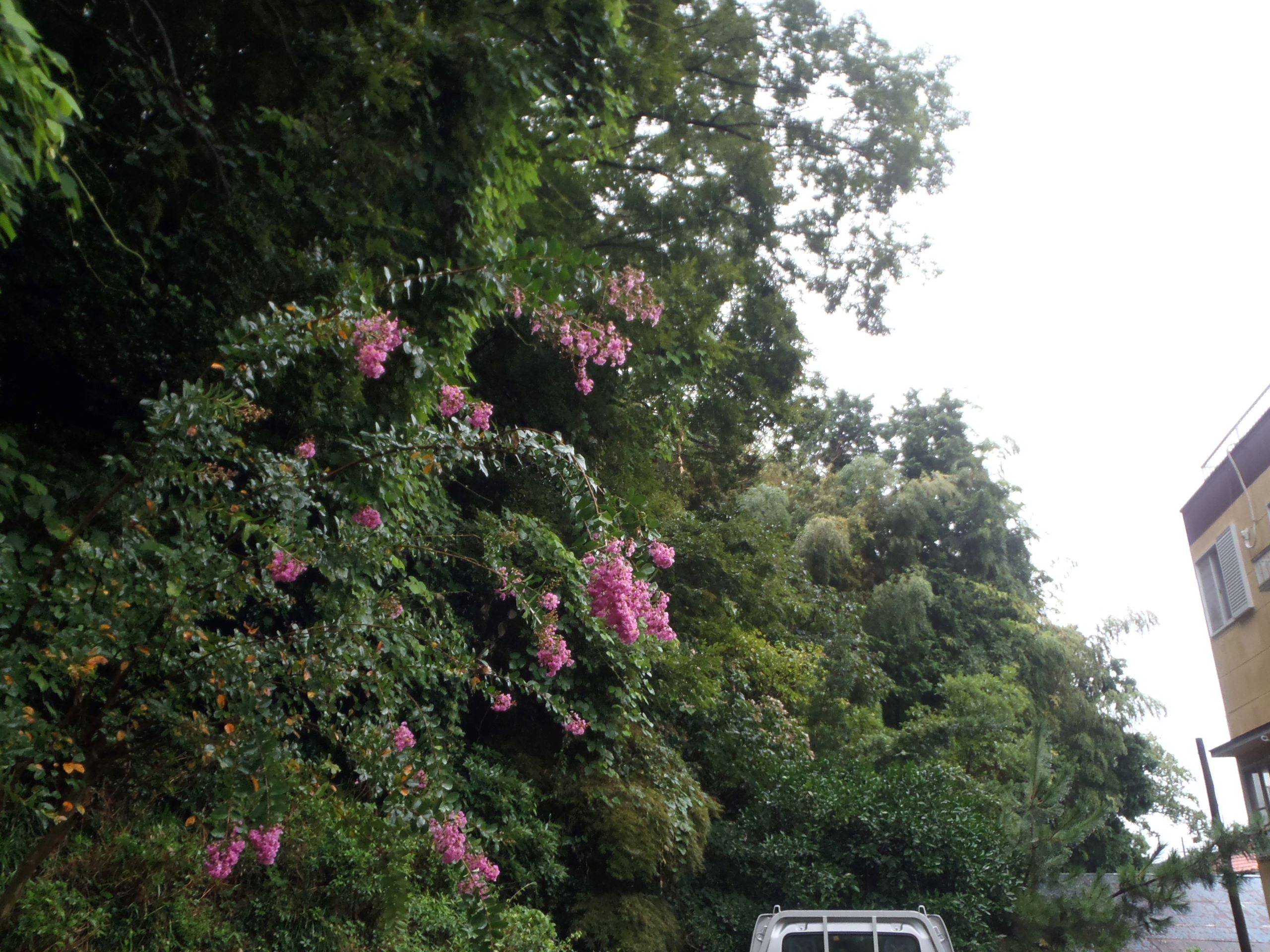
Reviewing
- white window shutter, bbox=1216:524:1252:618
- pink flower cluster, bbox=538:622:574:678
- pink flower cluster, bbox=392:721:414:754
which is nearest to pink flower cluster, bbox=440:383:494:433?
pink flower cluster, bbox=538:622:574:678

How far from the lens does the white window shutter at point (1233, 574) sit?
13.8 m

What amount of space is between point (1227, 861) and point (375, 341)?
9.70 meters

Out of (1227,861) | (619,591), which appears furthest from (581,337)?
(1227,861)

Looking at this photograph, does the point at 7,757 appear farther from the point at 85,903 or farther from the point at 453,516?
the point at 453,516

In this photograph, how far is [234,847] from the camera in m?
3.87

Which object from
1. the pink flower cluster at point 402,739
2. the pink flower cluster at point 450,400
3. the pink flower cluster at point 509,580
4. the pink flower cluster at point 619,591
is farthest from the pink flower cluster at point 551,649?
the pink flower cluster at point 450,400

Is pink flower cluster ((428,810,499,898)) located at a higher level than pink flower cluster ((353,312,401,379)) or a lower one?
lower

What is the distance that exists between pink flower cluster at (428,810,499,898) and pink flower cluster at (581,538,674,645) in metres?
1.71

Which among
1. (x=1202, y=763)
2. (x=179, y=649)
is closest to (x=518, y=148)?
(x=179, y=649)

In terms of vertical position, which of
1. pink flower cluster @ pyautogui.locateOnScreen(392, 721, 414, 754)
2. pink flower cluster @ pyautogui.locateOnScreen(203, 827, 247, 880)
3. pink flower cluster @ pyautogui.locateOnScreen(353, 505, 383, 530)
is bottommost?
pink flower cluster @ pyautogui.locateOnScreen(203, 827, 247, 880)

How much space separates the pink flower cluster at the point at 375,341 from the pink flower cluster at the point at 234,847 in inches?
81.6

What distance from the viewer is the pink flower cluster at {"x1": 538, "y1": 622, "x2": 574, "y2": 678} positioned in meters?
5.20

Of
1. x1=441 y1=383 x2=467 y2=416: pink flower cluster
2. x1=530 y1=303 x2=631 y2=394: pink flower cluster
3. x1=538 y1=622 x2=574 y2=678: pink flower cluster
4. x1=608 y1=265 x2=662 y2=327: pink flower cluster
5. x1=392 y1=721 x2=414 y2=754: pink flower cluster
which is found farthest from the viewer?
x1=608 y1=265 x2=662 y2=327: pink flower cluster

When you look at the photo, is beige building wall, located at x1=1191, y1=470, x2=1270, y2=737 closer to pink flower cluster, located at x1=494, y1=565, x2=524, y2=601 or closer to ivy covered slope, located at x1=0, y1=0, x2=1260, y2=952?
ivy covered slope, located at x1=0, y1=0, x2=1260, y2=952
